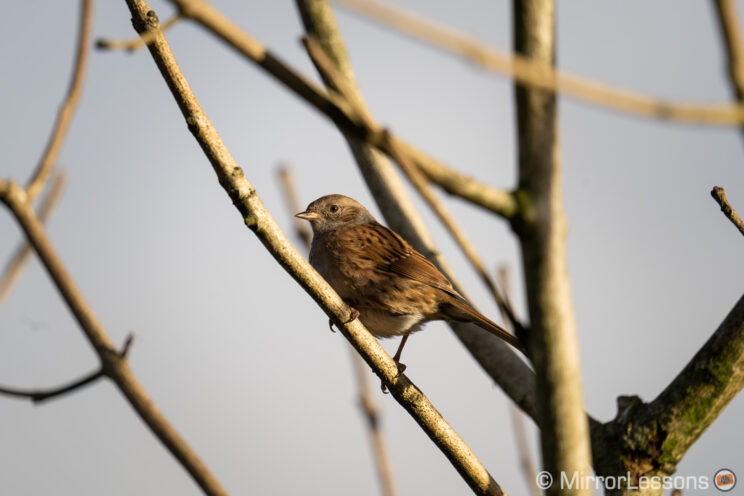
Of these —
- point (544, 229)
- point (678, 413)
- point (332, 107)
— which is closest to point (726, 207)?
point (678, 413)

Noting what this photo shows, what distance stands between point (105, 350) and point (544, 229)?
8.64 ft

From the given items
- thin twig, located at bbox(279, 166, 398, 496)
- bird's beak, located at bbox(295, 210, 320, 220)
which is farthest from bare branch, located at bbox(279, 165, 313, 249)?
bird's beak, located at bbox(295, 210, 320, 220)

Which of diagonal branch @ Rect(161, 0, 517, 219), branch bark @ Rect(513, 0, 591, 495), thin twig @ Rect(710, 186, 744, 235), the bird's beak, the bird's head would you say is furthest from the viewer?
the bird's head

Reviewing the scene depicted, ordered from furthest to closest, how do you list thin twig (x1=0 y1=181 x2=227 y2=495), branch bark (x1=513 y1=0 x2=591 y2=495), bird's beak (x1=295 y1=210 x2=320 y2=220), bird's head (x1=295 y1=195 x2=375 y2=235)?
bird's head (x1=295 y1=195 x2=375 y2=235), bird's beak (x1=295 y1=210 x2=320 y2=220), thin twig (x1=0 y1=181 x2=227 y2=495), branch bark (x1=513 y1=0 x2=591 y2=495)

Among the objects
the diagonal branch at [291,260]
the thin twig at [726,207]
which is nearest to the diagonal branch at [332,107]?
the diagonal branch at [291,260]

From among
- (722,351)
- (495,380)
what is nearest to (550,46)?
(722,351)

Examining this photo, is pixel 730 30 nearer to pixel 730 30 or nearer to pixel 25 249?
pixel 730 30

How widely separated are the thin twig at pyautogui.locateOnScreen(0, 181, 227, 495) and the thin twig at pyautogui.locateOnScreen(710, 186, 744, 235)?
8.45ft

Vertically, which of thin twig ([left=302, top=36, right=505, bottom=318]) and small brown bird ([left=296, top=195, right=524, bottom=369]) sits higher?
small brown bird ([left=296, top=195, right=524, bottom=369])

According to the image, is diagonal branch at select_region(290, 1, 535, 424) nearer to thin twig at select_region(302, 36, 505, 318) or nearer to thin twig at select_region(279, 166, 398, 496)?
thin twig at select_region(279, 166, 398, 496)

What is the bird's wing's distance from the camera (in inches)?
231

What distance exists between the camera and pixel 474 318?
5305mm

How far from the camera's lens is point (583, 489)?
2.24m

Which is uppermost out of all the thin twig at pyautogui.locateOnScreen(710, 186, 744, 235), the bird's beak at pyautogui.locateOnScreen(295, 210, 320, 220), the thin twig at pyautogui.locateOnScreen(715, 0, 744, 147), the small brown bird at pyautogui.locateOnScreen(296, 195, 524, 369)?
the bird's beak at pyautogui.locateOnScreen(295, 210, 320, 220)
